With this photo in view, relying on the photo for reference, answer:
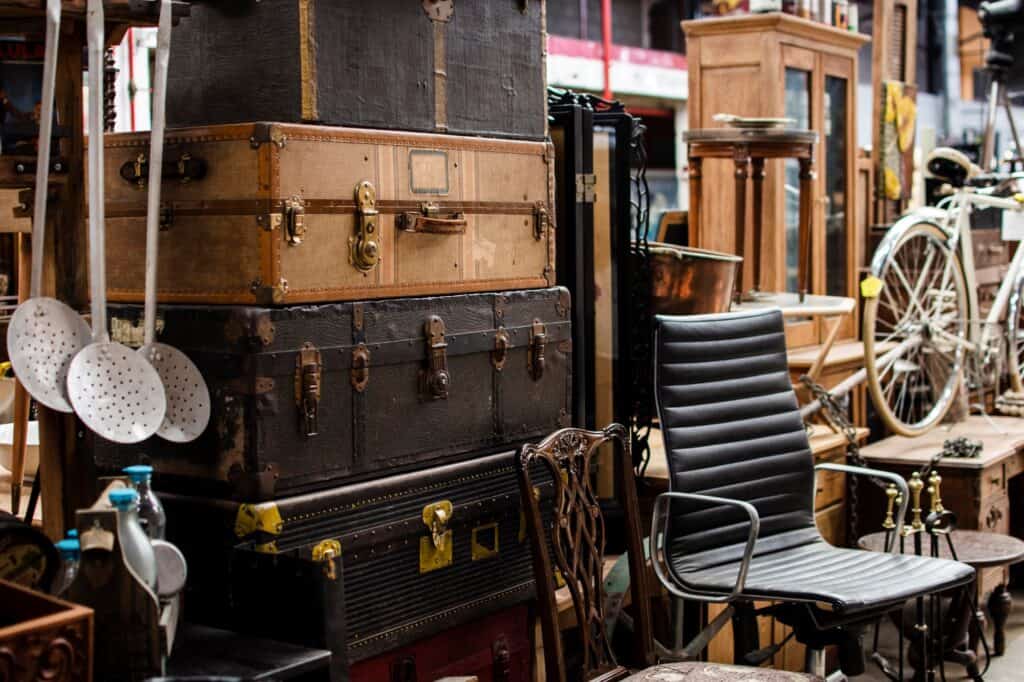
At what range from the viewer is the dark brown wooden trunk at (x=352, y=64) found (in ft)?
8.13

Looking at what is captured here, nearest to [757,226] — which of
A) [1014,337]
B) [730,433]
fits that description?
[1014,337]

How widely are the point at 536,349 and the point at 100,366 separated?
1.12m

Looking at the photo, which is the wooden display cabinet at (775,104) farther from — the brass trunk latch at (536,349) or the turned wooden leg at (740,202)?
the brass trunk latch at (536,349)

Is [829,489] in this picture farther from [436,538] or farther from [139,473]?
[139,473]

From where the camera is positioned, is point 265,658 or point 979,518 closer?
point 265,658

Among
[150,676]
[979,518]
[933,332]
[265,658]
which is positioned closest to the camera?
[150,676]

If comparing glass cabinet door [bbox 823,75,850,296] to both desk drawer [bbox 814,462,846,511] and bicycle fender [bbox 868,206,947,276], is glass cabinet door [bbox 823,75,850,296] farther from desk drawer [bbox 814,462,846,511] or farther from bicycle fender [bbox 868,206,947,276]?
desk drawer [bbox 814,462,846,511]

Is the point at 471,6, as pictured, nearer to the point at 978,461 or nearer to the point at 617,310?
the point at 617,310

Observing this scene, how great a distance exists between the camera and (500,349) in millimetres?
2932

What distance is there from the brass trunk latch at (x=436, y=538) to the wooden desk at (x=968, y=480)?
2364 mm

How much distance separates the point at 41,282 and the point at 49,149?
0.23 meters

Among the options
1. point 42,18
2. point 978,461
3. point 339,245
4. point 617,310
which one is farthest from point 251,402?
point 978,461

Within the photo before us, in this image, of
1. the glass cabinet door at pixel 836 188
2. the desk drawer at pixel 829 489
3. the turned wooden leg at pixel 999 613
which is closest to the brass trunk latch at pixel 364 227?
the desk drawer at pixel 829 489

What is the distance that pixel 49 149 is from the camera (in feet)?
7.16
